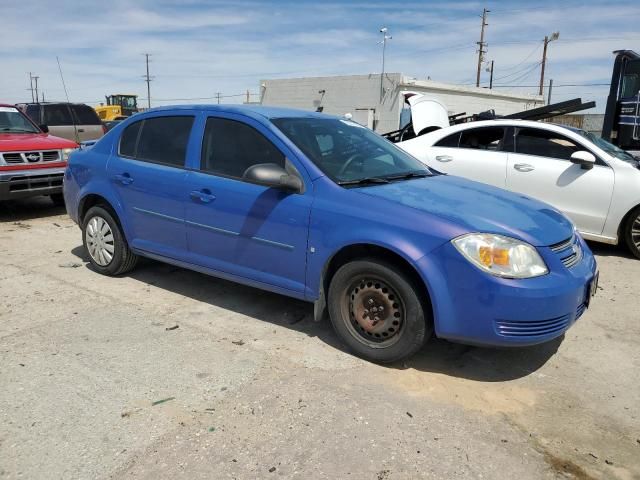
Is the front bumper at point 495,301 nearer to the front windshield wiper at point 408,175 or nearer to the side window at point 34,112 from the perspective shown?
the front windshield wiper at point 408,175

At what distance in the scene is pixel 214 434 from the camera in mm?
2793

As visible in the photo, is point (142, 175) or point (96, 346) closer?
point (96, 346)

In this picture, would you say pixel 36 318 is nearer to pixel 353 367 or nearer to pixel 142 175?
pixel 142 175

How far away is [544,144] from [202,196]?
466 centimetres

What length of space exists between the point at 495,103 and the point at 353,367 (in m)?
35.8

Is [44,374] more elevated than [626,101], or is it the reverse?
[626,101]

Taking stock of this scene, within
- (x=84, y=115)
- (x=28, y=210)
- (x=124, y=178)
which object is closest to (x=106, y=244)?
(x=124, y=178)

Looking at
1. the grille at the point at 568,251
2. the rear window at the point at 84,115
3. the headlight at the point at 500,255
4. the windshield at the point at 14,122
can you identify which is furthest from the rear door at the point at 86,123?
the grille at the point at 568,251

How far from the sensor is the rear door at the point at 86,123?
1356 cm

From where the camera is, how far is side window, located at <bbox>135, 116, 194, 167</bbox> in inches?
179

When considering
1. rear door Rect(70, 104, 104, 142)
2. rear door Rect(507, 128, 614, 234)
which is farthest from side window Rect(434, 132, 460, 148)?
rear door Rect(70, 104, 104, 142)

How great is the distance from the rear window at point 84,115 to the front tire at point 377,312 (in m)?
12.3

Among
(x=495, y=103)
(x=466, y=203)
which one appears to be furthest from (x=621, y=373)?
(x=495, y=103)

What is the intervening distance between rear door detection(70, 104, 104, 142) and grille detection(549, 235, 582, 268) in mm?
12735
